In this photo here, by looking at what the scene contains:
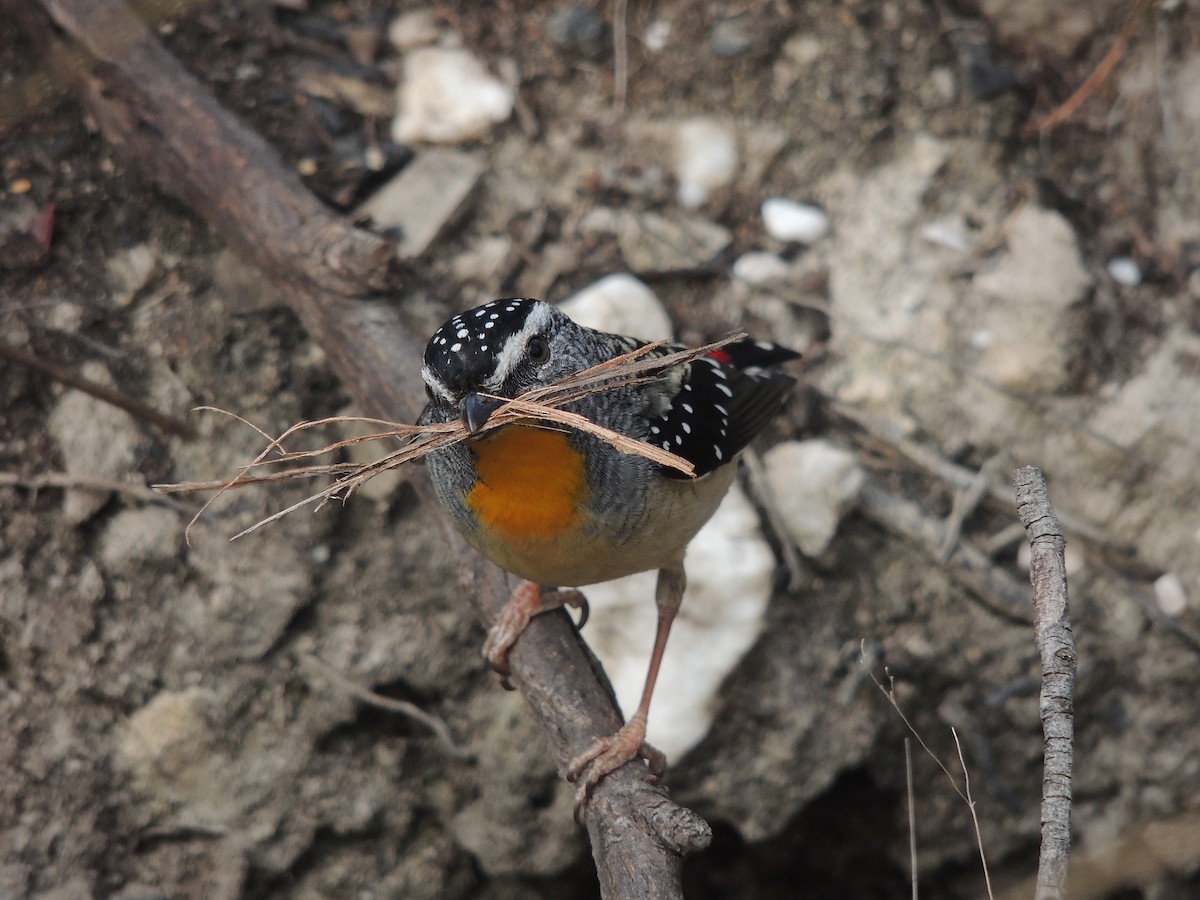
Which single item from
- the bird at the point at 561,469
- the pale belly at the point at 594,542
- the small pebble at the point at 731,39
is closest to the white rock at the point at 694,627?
the bird at the point at 561,469

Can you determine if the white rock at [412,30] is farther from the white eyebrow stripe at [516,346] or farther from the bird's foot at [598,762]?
the bird's foot at [598,762]

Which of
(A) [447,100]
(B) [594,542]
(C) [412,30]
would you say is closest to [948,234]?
(A) [447,100]

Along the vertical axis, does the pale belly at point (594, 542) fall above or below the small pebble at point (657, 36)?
below

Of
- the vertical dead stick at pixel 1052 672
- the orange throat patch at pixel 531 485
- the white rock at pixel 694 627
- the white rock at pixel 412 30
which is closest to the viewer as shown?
the vertical dead stick at pixel 1052 672

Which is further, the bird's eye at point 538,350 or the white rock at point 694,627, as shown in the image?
the white rock at point 694,627

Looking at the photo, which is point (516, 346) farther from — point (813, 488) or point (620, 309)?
point (813, 488)

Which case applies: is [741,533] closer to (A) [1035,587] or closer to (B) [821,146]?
(B) [821,146]

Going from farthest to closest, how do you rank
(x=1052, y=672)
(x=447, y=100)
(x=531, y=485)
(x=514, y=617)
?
(x=447, y=100)
(x=514, y=617)
(x=531, y=485)
(x=1052, y=672)

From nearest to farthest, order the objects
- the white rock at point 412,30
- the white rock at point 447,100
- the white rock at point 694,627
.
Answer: the white rock at point 694,627 < the white rock at point 447,100 < the white rock at point 412,30
